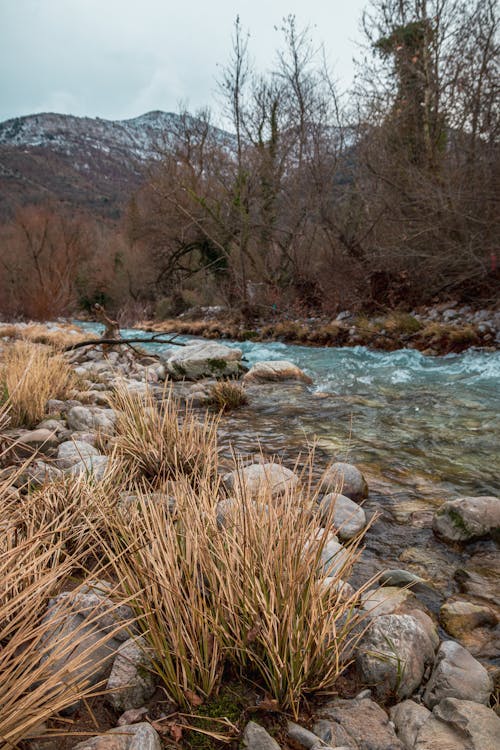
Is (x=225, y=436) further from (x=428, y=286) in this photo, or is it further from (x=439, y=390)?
(x=428, y=286)

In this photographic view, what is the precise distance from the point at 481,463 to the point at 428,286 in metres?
7.44

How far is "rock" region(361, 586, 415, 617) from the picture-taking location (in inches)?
59.2

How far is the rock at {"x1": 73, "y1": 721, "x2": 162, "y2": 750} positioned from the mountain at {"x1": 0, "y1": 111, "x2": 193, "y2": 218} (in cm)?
1706

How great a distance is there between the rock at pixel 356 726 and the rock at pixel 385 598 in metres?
0.33

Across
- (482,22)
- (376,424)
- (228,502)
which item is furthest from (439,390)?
(482,22)

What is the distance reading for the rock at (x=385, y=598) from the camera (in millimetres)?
1503

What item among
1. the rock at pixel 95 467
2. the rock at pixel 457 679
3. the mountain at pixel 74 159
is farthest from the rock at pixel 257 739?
the mountain at pixel 74 159

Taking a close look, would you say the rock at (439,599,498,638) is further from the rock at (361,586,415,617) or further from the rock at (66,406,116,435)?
the rock at (66,406,116,435)

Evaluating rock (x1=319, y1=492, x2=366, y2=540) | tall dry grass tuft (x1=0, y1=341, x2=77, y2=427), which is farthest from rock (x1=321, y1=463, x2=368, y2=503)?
tall dry grass tuft (x1=0, y1=341, x2=77, y2=427)

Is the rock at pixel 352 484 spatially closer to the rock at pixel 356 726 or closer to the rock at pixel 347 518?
the rock at pixel 347 518

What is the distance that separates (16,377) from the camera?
3635 mm

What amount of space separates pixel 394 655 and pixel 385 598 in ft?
1.01

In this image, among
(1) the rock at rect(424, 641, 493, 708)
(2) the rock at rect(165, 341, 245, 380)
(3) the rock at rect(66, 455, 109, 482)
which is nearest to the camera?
(1) the rock at rect(424, 641, 493, 708)

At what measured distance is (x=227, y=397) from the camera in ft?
16.4
